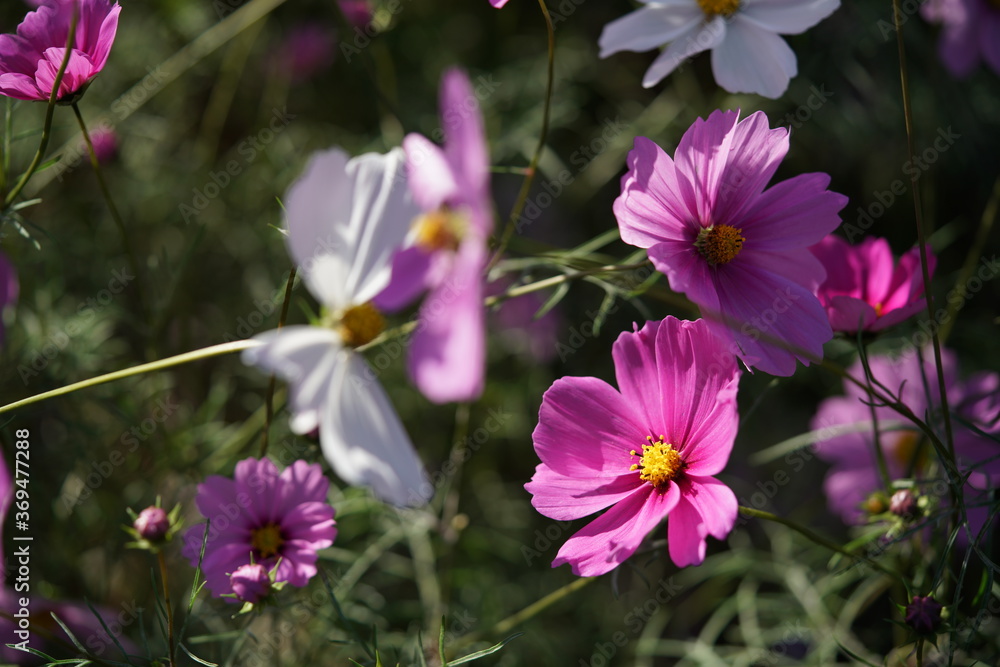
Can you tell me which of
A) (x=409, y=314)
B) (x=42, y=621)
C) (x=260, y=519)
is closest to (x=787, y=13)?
(x=260, y=519)

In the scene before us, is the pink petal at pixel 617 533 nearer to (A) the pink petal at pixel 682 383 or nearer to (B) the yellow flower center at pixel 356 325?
(A) the pink petal at pixel 682 383

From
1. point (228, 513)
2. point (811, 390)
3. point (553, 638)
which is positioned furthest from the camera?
point (811, 390)

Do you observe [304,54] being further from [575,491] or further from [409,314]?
[575,491]

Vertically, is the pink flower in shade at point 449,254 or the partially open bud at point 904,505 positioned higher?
the pink flower in shade at point 449,254

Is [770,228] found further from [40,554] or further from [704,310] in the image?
[40,554]

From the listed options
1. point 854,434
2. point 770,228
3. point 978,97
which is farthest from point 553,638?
point 978,97

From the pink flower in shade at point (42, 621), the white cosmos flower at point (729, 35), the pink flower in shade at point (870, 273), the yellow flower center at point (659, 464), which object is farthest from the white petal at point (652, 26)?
the pink flower in shade at point (42, 621)
